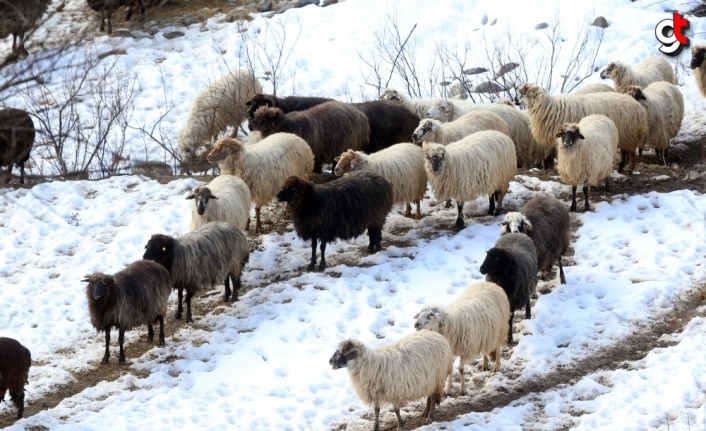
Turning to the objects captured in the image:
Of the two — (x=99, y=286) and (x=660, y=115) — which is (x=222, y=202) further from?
(x=660, y=115)

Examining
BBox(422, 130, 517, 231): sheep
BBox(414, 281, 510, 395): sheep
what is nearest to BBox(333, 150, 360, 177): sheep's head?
BBox(422, 130, 517, 231): sheep

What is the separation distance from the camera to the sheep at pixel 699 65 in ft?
62.6

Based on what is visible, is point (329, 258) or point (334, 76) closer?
point (329, 258)

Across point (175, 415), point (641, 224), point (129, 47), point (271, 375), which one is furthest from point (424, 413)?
point (129, 47)

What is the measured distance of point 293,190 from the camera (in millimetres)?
13633

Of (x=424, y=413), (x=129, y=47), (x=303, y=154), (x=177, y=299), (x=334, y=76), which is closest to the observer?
(x=424, y=413)

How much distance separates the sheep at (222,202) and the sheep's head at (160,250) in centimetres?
125

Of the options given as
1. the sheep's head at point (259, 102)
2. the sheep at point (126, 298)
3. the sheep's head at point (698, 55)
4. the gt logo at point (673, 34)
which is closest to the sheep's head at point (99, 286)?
the sheep at point (126, 298)

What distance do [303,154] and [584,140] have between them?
14.8ft

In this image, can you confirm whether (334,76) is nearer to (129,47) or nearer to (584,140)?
(129,47)

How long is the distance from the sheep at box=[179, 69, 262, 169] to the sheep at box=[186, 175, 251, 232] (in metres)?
4.91

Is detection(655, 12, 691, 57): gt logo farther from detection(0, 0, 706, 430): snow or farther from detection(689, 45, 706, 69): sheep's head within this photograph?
detection(0, 0, 706, 430): snow

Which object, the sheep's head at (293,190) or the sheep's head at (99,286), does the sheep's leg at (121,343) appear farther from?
the sheep's head at (293,190)

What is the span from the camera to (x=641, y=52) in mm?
22250
